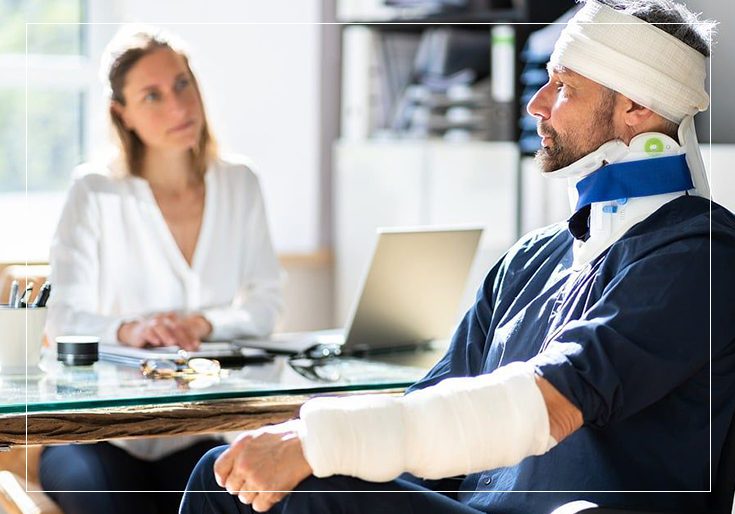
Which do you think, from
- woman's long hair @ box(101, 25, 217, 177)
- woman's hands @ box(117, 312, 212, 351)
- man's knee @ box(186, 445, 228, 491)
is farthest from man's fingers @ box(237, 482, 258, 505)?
woman's long hair @ box(101, 25, 217, 177)

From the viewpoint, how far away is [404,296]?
244cm

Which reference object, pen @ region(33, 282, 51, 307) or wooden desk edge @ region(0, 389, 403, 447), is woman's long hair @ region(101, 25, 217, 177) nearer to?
pen @ region(33, 282, 51, 307)

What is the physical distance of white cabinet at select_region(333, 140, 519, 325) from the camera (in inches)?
141

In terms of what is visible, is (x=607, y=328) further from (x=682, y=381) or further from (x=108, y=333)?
(x=108, y=333)

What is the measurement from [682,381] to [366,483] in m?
0.42

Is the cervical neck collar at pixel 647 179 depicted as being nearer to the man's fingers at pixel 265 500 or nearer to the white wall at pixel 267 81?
the man's fingers at pixel 265 500

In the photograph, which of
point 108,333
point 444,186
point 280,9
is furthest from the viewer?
point 280,9

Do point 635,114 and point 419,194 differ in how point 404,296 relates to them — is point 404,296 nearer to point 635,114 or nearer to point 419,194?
point 635,114

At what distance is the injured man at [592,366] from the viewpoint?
61.2 inches

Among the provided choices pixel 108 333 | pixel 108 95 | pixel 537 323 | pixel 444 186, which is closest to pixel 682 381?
pixel 537 323

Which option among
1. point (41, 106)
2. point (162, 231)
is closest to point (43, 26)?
point (41, 106)

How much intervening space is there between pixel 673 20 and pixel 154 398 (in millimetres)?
954

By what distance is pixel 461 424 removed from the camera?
60.9 inches

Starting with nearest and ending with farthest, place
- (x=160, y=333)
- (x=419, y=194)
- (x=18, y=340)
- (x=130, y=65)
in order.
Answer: (x=18, y=340), (x=160, y=333), (x=130, y=65), (x=419, y=194)
